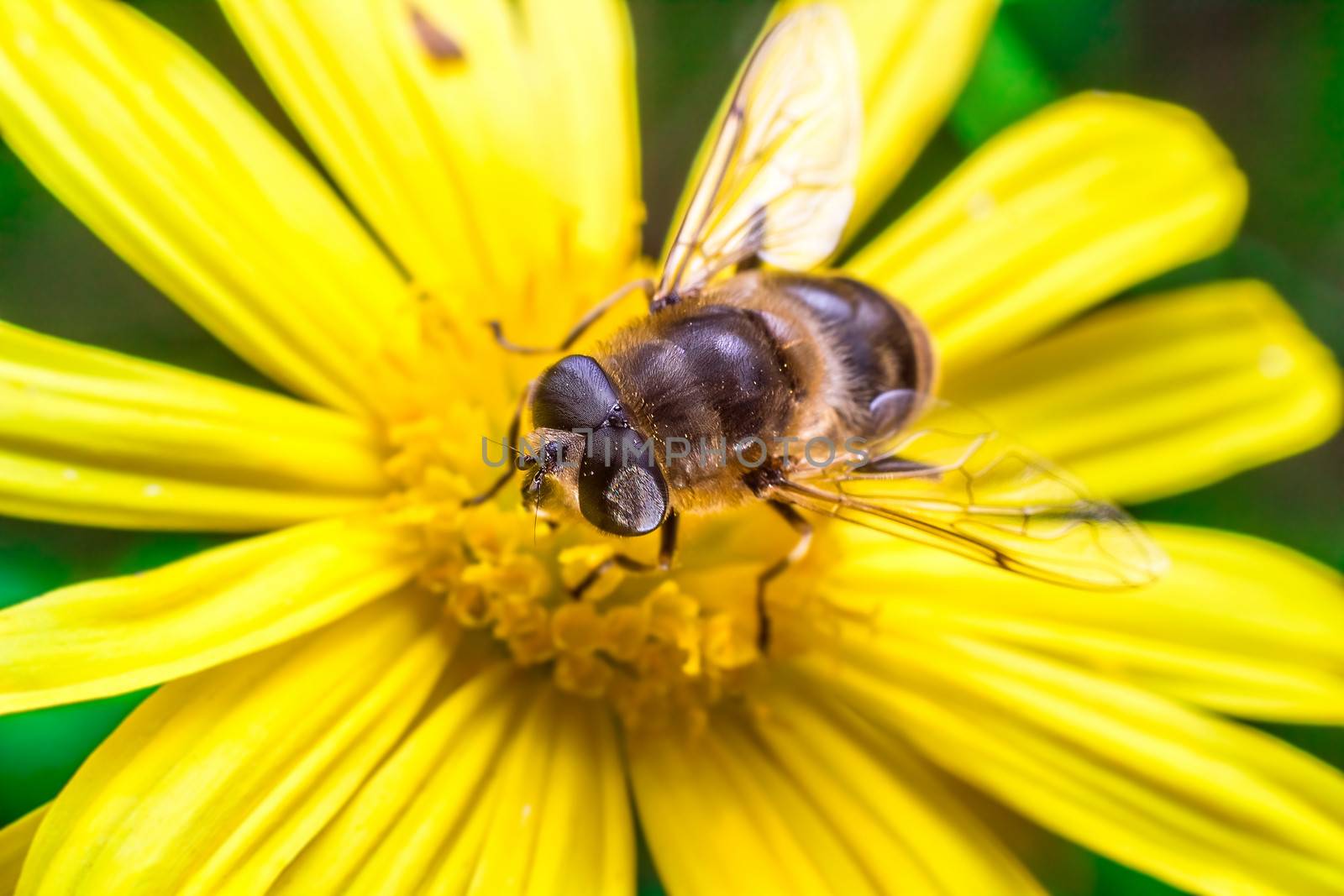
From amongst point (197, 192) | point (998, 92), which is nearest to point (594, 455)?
point (197, 192)

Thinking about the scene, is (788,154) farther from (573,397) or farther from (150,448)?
(150,448)

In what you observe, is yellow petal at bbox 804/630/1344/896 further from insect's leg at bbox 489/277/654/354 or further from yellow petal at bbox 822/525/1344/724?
insect's leg at bbox 489/277/654/354

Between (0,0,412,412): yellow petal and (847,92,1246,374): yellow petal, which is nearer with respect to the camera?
(0,0,412,412): yellow petal

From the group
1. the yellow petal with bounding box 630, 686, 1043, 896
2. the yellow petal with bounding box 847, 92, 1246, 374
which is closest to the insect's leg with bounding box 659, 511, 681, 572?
the yellow petal with bounding box 630, 686, 1043, 896

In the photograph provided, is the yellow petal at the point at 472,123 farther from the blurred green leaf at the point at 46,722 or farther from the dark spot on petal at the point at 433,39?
the blurred green leaf at the point at 46,722

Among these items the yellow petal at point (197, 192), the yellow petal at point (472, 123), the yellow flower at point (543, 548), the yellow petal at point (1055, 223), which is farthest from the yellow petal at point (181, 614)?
the yellow petal at point (1055, 223)

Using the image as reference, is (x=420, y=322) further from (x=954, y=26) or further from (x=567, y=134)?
(x=954, y=26)
